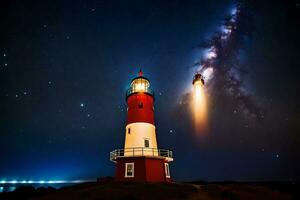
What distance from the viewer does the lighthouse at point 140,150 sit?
23.5 metres

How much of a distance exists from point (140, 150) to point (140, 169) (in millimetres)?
1982

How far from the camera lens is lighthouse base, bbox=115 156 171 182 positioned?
23219mm

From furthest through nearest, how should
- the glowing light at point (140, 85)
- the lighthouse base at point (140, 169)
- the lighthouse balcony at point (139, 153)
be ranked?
the glowing light at point (140, 85) → the lighthouse balcony at point (139, 153) → the lighthouse base at point (140, 169)

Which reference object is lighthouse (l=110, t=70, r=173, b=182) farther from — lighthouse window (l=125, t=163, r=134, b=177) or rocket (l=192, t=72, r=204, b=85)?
rocket (l=192, t=72, r=204, b=85)

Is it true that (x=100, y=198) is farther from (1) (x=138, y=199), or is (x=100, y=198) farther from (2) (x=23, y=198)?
(2) (x=23, y=198)

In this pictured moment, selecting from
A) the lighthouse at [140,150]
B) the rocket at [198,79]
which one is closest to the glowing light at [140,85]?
the lighthouse at [140,150]

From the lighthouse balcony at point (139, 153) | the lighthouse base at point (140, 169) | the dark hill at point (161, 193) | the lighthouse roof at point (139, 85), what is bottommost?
the dark hill at point (161, 193)

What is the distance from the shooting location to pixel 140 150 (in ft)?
78.3

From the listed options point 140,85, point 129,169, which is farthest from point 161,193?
point 140,85

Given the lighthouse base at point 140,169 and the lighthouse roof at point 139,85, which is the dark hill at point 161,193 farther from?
the lighthouse roof at point 139,85

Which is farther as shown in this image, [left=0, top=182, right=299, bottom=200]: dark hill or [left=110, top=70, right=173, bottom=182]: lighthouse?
[left=110, top=70, right=173, bottom=182]: lighthouse

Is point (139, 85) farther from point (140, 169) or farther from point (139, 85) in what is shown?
point (140, 169)

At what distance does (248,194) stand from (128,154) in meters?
12.5

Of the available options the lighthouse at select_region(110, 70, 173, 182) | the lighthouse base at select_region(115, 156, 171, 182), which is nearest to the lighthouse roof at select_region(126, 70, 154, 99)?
the lighthouse at select_region(110, 70, 173, 182)
